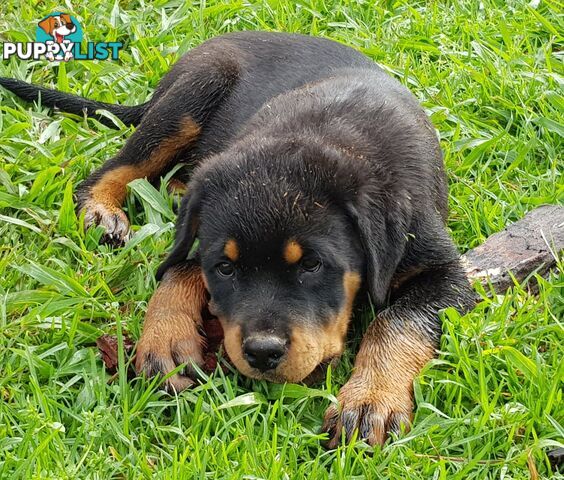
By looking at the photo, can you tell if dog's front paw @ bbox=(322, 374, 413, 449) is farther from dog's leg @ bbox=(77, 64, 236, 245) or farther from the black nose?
dog's leg @ bbox=(77, 64, 236, 245)

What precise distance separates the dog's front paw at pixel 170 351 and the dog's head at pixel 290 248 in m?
0.19

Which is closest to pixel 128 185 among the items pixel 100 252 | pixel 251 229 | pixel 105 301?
pixel 100 252

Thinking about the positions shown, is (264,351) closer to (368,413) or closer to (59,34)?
(368,413)

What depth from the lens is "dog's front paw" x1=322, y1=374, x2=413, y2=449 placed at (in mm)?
3885

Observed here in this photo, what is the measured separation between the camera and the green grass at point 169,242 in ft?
12.5

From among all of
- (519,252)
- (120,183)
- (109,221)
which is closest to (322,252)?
(519,252)

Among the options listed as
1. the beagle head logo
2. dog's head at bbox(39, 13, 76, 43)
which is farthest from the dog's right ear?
dog's head at bbox(39, 13, 76, 43)

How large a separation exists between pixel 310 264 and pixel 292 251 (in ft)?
0.34

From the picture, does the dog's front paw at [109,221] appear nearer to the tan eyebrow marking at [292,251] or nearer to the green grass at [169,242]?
the green grass at [169,242]

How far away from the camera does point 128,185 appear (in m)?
5.52

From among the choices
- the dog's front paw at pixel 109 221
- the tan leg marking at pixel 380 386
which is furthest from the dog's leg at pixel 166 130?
the tan leg marking at pixel 380 386

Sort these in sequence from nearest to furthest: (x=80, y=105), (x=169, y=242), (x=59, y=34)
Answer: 1. (x=169, y=242)
2. (x=80, y=105)
3. (x=59, y=34)

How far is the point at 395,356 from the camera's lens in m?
4.18

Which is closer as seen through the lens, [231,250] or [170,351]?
[231,250]
